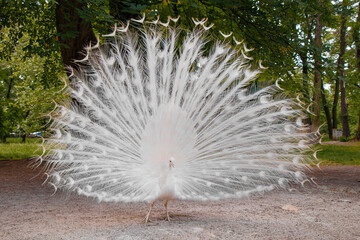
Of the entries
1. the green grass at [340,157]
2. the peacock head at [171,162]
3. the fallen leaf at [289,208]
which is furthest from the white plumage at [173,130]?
the green grass at [340,157]

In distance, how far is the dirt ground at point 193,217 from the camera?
4.46m

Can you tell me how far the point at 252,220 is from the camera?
5.25 meters

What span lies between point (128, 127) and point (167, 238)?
5.16ft

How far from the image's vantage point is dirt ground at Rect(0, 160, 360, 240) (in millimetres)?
4457

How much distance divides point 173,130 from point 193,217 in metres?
1.47

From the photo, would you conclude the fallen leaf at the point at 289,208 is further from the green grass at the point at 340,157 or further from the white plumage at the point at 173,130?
the green grass at the point at 340,157

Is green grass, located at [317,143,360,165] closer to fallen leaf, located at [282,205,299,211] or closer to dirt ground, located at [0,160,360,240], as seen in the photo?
dirt ground, located at [0,160,360,240]

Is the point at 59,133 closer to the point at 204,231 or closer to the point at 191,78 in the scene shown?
the point at 191,78

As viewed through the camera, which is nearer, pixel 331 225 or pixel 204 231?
pixel 204 231

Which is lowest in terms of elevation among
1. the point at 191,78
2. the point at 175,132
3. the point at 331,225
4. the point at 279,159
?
the point at 331,225

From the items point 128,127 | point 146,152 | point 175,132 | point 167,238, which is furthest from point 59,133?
point 167,238

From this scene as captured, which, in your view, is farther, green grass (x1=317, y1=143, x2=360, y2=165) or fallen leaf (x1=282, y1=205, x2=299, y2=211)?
green grass (x1=317, y1=143, x2=360, y2=165)

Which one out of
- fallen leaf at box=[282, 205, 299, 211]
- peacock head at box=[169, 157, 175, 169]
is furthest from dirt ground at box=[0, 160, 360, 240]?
peacock head at box=[169, 157, 175, 169]

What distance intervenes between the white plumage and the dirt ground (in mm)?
444
